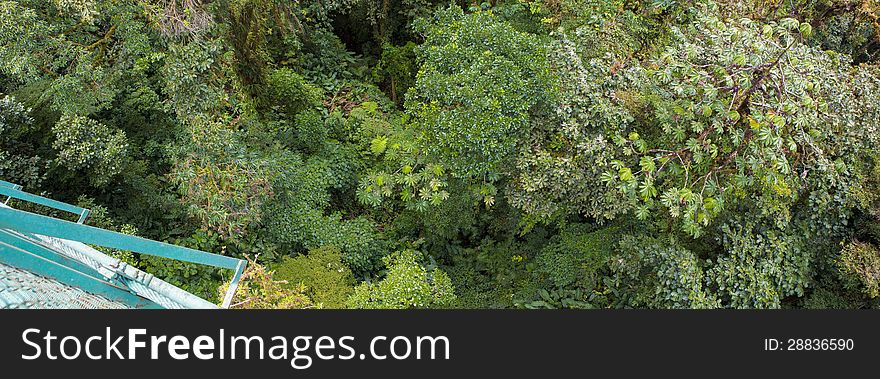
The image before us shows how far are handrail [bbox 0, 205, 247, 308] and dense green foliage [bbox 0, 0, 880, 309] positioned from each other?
107 cm

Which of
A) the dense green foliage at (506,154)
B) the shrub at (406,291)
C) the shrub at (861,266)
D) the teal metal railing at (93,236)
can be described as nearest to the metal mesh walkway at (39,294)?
the teal metal railing at (93,236)

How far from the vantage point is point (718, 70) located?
5496 millimetres

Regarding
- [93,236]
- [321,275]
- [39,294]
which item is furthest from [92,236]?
[321,275]

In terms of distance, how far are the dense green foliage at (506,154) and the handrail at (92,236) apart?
107 cm

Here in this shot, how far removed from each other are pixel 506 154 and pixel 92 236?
4.01 m

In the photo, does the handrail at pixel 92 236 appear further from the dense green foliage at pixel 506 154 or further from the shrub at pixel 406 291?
the shrub at pixel 406 291

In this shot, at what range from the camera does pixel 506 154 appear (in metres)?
6.45

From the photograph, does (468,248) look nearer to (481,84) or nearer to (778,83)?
(481,84)

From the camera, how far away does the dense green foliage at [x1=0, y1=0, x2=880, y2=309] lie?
5.86 meters

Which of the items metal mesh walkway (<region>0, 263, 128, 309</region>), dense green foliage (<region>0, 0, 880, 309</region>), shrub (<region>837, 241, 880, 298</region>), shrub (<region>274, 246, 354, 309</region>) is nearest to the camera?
metal mesh walkway (<region>0, 263, 128, 309</region>)

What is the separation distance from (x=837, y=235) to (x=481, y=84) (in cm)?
415

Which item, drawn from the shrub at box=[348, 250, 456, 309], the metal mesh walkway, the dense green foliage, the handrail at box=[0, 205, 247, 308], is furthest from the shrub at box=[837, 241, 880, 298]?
the metal mesh walkway

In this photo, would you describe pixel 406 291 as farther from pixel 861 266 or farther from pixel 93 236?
pixel 861 266

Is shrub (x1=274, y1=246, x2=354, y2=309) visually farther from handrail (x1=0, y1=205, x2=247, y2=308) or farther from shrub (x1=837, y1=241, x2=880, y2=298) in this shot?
shrub (x1=837, y1=241, x2=880, y2=298)
